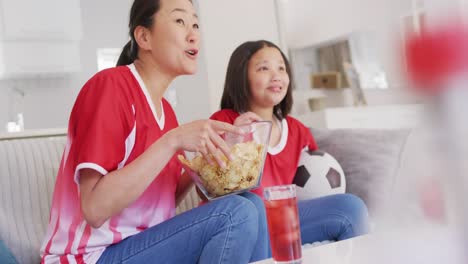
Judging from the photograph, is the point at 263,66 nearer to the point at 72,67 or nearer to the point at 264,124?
the point at 264,124

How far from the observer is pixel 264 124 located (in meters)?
0.98

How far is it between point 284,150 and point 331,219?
0.30 meters

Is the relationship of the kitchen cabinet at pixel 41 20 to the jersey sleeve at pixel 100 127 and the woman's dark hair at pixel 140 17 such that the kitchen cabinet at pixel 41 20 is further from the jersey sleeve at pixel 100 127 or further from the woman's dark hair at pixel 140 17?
the jersey sleeve at pixel 100 127

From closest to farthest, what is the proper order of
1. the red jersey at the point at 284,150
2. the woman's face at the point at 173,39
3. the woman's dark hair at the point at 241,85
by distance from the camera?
the woman's face at the point at 173,39 < the red jersey at the point at 284,150 < the woman's dark hair at the point at 241,85

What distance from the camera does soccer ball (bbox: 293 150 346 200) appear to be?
147cm

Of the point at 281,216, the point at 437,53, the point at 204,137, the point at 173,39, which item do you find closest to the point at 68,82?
the point at 173,39

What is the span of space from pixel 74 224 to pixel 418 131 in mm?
885

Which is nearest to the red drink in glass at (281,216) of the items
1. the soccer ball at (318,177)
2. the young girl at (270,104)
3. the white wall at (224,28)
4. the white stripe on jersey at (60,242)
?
the white stripe on jersey at (60,242)

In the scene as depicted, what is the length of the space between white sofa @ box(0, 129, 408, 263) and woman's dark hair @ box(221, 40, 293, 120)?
0.70 feet

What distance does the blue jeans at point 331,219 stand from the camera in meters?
1.27

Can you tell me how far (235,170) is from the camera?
924mm

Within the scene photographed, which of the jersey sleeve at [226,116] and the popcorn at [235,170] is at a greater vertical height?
the jersey sleeve at [226,116]

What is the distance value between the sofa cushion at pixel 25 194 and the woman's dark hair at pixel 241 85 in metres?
0.56

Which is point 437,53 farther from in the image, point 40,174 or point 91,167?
point 40,174
